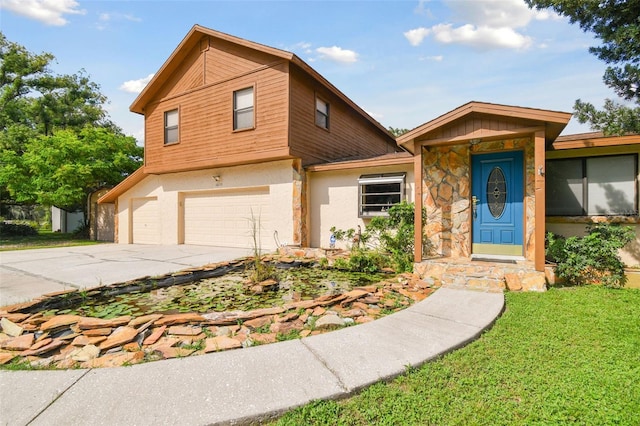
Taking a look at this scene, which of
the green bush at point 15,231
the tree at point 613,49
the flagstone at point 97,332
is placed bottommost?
the flagstone at point 97,332

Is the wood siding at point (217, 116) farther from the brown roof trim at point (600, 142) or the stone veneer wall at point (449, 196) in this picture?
the brown roof trim at point (600, 142)

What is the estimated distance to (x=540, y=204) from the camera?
506cm

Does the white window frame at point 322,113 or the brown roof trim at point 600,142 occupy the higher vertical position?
the white window frame at point 322,113

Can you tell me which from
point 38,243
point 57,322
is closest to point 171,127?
point 38,243

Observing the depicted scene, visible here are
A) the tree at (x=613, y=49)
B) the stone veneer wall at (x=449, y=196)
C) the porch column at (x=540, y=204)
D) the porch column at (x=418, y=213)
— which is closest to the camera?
the tree at (x=613, y=49)

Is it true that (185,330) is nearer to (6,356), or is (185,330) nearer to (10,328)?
(6,356)

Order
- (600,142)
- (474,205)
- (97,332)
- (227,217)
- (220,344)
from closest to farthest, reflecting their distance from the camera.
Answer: (220,344)
(97,332)
(600,142)
(474,205)
(227,217)

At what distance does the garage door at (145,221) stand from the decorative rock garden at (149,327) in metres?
8.09

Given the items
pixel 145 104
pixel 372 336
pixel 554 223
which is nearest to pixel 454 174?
pixel 554 223

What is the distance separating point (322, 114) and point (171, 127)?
5920mm

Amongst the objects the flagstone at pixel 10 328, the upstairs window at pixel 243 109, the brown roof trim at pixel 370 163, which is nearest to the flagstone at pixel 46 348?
the flagstone at pixel 10 328

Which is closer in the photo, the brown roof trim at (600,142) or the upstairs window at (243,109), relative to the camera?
the brown roof trim at (600,142)

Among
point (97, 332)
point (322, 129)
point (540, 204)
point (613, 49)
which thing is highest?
point (322, 129)

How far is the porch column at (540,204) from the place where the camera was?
16.4 feet
